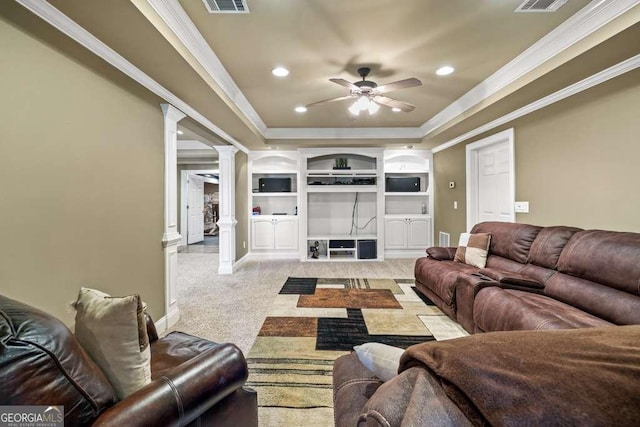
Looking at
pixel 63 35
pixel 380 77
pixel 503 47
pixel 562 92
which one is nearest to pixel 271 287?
pixel 380 77

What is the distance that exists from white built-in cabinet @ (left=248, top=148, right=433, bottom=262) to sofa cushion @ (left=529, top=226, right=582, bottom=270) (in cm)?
348

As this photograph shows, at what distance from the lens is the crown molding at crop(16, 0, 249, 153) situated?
1593 mm

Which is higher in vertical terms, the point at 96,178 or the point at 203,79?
the point at 203,79

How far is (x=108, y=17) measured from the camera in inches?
68.2

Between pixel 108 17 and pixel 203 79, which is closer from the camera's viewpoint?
pixel 108 17

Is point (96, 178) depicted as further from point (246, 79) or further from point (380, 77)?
point (380, 77)

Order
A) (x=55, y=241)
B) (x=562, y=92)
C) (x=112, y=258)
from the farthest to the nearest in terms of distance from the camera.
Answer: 1. (x=562, y=92)
2. (x=112, y=258)
3. (x=55, y=241)

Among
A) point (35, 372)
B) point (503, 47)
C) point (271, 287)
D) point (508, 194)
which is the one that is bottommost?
point (271, 287)

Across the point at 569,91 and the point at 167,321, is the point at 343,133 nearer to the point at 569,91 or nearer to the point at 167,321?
the point at 569,91

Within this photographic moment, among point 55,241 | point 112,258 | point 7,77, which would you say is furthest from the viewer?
point 112,258

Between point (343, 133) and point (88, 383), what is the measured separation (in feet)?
16.8

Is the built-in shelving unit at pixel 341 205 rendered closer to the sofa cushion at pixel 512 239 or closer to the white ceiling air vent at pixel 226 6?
the sofa cushion at pixel 512 239

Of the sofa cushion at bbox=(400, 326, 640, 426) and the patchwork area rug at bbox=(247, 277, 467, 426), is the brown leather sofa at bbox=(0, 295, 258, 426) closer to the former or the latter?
the patchwork area rug at bbox=(247, 277, 467, 426)

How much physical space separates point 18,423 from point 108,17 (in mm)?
2030
